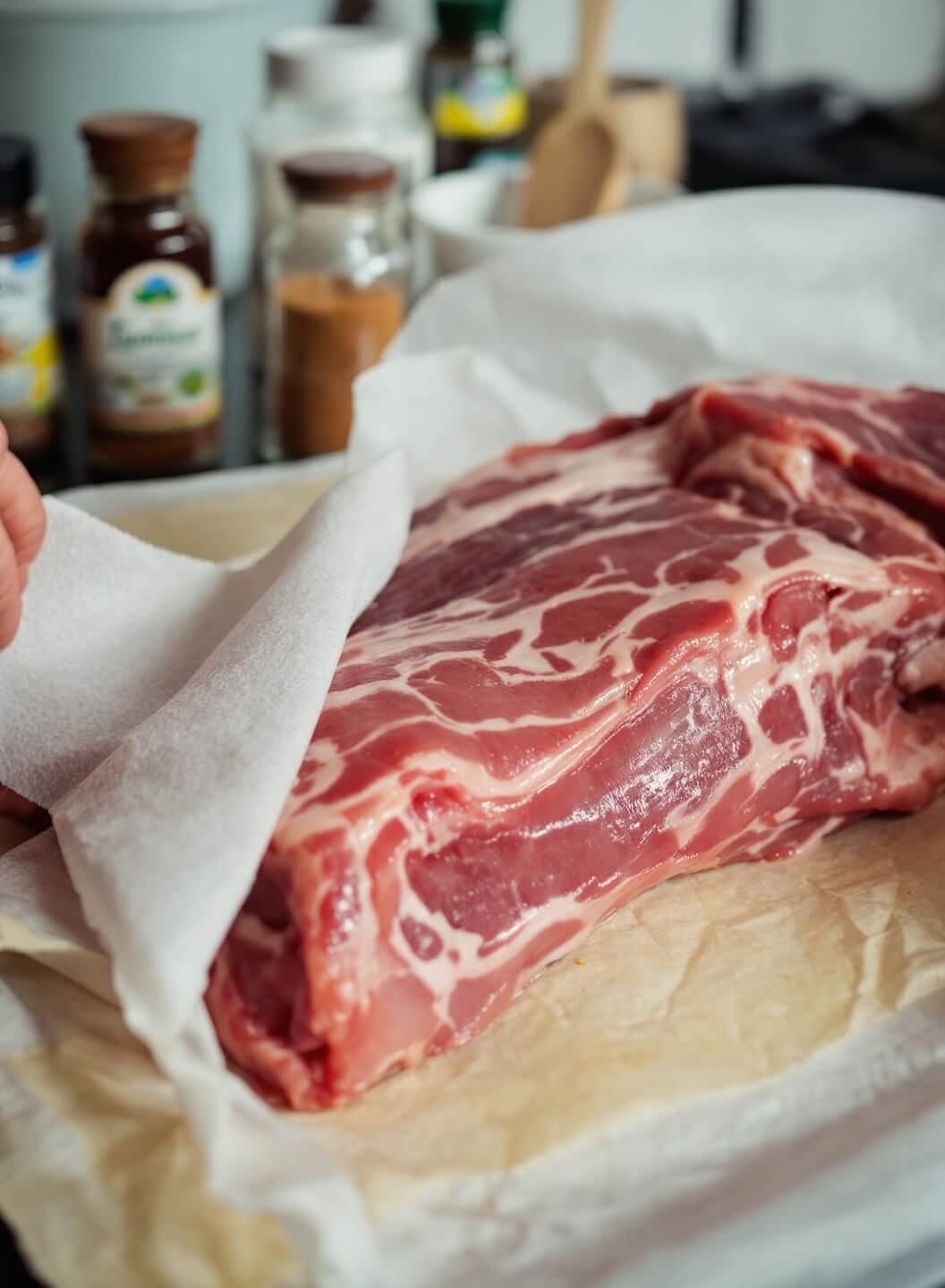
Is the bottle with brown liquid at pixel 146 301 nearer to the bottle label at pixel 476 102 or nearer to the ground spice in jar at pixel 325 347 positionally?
the ground spice in jar at pixel 325 347

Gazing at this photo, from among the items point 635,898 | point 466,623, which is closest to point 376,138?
point 466,623

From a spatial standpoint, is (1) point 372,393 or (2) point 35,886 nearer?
(2) point 35,886

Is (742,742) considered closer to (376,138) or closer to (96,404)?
(96,404)

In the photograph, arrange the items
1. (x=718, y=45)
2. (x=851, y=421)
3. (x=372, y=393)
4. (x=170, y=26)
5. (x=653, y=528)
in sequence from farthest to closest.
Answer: (x=718, y=45) → (x=170, y=26) → (x=372, y=393) → (x=851, y=421) → (x=653, y=528)

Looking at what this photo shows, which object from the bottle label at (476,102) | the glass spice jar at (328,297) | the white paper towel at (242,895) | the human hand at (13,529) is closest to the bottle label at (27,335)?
the glass spice jar at (328,297)

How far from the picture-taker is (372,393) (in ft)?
4.57

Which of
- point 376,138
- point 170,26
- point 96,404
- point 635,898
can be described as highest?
point 170,26

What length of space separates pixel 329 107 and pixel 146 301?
50 centimetres

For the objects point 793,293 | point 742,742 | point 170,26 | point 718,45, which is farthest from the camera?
point 718,45

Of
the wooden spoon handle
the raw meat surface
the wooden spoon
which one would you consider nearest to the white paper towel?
the raw meat surface

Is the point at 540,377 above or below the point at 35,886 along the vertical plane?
above

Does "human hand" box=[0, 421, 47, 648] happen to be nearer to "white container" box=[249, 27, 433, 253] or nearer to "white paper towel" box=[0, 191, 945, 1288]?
"white paper towel" box=[0, 191, 945, 1288]

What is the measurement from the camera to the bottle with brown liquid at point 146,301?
143 cm

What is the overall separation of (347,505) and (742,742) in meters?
0.34
